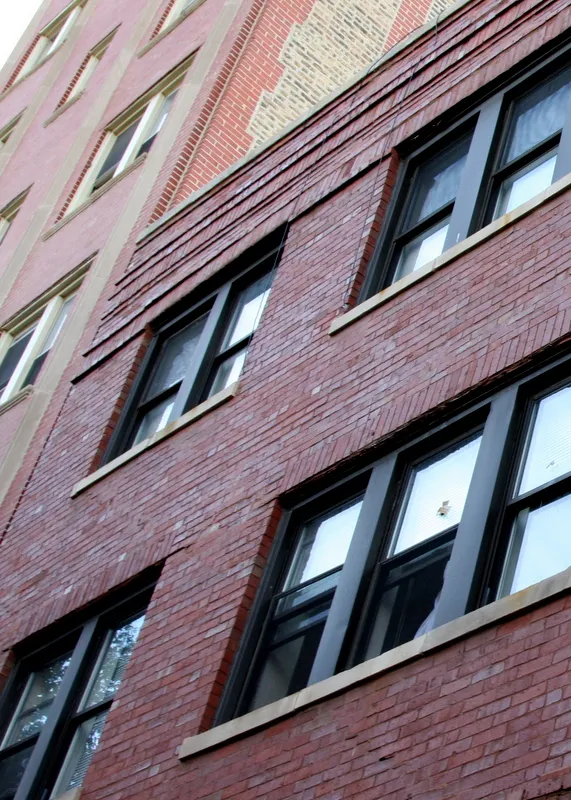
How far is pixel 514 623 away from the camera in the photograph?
25.5ft

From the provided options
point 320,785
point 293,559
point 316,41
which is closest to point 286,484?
point 293,559

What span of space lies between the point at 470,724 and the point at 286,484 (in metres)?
3.48

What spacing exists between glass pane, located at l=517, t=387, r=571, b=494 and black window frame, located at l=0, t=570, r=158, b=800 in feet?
13.3

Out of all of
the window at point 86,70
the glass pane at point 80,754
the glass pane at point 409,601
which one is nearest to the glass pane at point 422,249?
the glass pane at point 409,601

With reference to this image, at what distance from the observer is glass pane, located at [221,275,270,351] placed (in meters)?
13.6

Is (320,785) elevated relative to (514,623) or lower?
lower

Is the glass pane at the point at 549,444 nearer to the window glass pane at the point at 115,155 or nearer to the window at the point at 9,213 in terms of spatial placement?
the window glass pane at the point at 115,155

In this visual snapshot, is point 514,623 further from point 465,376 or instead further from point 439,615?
point 465,376

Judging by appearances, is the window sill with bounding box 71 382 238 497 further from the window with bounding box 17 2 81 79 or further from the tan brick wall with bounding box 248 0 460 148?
the window with bounding box 17 2 81 79

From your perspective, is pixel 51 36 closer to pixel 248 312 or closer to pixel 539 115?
pixel 248 312

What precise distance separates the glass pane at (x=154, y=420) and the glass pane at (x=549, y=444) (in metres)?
5.68

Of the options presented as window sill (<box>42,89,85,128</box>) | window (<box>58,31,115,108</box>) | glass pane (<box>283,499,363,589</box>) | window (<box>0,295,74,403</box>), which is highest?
window (<box>58,31,115,108</box>)

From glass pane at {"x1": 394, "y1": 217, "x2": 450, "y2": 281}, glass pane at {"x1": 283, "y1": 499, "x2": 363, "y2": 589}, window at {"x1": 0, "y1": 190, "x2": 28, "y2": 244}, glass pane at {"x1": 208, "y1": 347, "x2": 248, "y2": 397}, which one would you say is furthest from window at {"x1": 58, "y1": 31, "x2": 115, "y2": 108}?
glass pane at {"x1": 283, "y1": 499, "x2": 363, "y2": 589}

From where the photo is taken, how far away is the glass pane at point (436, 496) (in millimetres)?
9266
